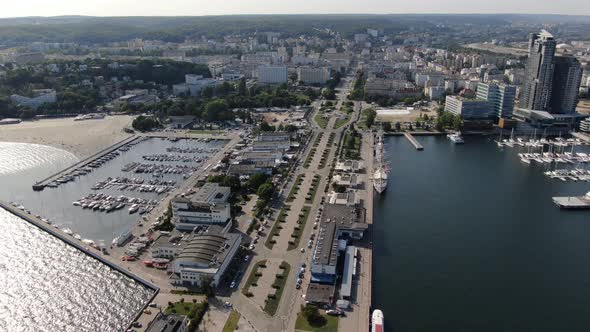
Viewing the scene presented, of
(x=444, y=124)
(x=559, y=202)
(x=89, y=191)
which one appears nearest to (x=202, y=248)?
(x=89, y=191)

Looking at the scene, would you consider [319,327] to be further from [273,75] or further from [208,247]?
[273,75]

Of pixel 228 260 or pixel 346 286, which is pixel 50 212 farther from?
pixel 346 286

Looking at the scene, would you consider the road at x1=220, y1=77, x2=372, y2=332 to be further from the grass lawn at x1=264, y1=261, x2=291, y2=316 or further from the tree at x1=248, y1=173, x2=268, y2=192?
the tree at x1=248, y1=173, x2=268, y2=192

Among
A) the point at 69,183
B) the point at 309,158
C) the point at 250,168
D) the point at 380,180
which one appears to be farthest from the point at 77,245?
the point at 309,158

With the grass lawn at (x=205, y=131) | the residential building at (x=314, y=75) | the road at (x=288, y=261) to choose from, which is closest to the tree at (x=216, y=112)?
the grass lawn at (x=205, y=131)

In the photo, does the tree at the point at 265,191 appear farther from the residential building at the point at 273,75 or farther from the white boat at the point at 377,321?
the residential building at the point at 273,75

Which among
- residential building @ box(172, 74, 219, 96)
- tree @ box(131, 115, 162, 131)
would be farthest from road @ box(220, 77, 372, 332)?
residential building @ box(172, 74, 219, 96)
